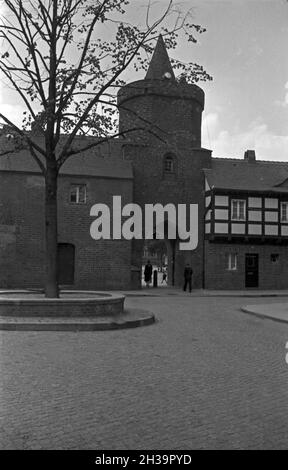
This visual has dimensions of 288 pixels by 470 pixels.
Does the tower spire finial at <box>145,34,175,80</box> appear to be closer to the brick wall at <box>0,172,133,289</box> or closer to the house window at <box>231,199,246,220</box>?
the brick wall at <box>0,172,133,289</box>

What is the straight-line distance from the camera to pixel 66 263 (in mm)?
28312

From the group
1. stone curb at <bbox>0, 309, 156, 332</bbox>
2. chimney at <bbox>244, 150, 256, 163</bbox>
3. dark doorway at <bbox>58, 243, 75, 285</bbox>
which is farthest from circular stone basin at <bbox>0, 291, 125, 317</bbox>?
chimney at <bbox>244, 150, 256, 163</bbox>

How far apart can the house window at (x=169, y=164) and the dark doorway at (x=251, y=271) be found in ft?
22.5

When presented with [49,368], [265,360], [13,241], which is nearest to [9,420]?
[49,368]

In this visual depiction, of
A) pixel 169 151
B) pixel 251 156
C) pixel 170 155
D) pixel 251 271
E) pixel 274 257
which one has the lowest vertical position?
pixel 251 271

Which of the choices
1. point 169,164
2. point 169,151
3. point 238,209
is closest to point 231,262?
point 238,209

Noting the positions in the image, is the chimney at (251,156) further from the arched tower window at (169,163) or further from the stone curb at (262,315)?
the stone curb at (262,315)

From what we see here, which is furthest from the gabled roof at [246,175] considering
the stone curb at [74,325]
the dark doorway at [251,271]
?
the stone curb at [74,325]

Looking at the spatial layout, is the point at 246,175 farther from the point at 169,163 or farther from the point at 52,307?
the point at 52,307

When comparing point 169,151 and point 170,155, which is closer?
point 169,151

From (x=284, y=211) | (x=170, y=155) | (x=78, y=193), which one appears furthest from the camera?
(x=284, y=211)

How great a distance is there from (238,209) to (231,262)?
3.11 meters

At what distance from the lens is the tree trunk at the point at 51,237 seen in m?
14.3
